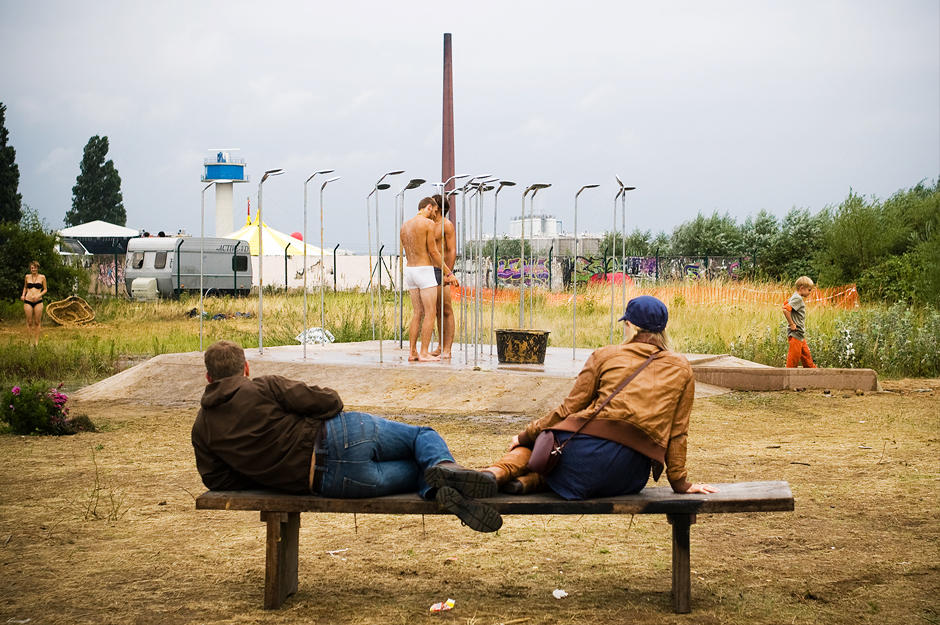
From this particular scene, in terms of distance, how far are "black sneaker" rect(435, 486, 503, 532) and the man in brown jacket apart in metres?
0.11

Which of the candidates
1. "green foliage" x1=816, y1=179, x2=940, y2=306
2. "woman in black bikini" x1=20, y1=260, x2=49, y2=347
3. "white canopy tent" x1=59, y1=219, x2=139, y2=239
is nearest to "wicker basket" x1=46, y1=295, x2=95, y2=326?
"woman in black bikini" x1=20, y1=260, x2=49, y2=347

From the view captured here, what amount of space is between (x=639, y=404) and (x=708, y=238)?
36.6 metres

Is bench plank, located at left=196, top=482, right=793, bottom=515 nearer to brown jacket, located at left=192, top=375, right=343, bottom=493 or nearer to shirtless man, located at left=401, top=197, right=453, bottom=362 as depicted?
brown jacket, located at left=192, top=375, right=343, bottom=493

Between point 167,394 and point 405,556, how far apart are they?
7398 mm

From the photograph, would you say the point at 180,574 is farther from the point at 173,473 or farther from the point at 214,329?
the point at 214,329

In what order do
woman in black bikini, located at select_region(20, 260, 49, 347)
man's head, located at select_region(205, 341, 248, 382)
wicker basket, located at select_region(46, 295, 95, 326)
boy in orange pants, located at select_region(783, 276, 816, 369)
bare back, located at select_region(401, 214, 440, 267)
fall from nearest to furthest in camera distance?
1. man's head, located at select_region(205, 341, 248, 382)
2. bare back, located at select_region(401, 214, 440, 267)
3. boy in orange pants, located at select_region(783, 276, 816, 369)
4. woman in black bikini, located at select_region(20, 260, 49, 347)
5. wicker basket, located at select_region(46, 295, 95, 326)

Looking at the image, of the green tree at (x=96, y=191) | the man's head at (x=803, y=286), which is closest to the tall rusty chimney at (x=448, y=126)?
the man's head at (x=803, y=286)

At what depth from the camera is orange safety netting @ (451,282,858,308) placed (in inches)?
841

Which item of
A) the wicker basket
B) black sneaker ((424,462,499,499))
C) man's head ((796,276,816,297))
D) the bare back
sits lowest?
black sneaker ((424,462,499,499))

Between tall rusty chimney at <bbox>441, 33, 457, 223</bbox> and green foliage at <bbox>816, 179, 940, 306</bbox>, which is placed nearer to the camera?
tall rusty chimney at <bbox>441, 33, 457, 223</bbox>

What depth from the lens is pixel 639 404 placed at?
4.10 metres

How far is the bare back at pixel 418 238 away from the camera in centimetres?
1105

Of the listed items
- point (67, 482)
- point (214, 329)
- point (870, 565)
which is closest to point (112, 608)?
point (67, 482)

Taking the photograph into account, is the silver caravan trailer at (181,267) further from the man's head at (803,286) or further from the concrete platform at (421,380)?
the man's head at (803,286)
